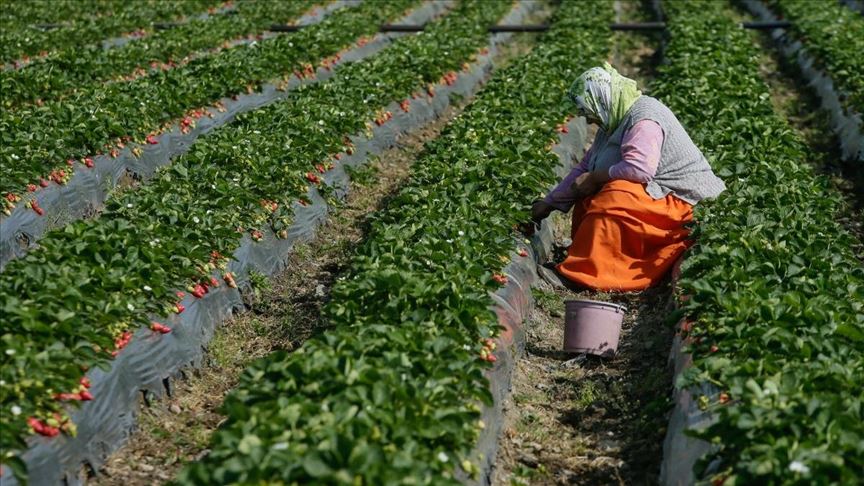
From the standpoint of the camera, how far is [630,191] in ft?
24.2

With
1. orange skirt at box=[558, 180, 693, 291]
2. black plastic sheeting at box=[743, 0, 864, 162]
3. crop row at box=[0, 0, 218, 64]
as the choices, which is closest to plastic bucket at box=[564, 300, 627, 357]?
orange skirt at box=[558, 180, 693, 291]

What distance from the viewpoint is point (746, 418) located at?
4.39 m

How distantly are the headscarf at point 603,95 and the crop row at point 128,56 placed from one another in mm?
5972

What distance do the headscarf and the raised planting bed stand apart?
3765mm

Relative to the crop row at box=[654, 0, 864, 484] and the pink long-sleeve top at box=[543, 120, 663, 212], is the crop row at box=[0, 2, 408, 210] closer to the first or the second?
the pink long-sleeve top at box=[543, 120, 663, 212]

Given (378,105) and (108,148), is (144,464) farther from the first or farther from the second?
(378,105)

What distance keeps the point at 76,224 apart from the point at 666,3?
13.7m

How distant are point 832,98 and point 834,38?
1.87 meters

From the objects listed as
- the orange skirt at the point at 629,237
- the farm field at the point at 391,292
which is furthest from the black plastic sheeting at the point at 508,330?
the orange skirt at the point at 629,237

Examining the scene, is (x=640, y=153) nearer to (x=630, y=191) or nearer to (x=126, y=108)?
(x=630, y=191)

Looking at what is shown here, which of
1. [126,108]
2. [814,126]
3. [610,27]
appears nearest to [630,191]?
[126,108]

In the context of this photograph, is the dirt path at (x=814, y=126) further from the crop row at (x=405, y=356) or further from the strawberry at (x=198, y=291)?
the strawberry at (x=198, y=291)

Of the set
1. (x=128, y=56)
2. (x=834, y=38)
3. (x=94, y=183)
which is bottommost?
(x=834, y=38)

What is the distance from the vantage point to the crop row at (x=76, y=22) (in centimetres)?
1446
